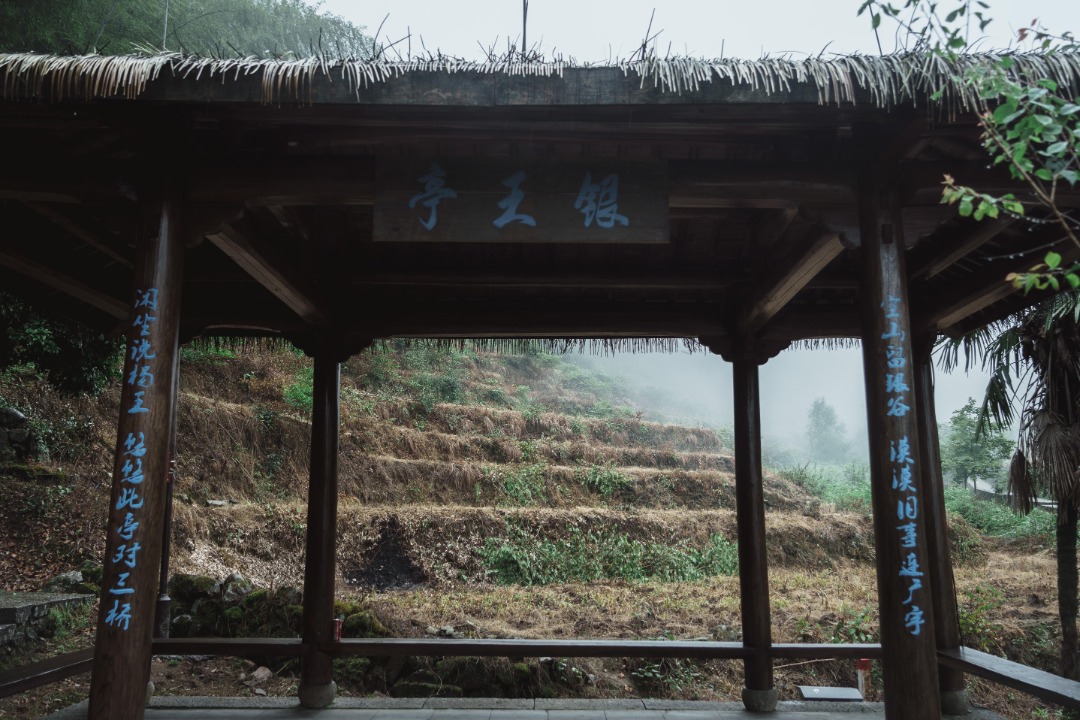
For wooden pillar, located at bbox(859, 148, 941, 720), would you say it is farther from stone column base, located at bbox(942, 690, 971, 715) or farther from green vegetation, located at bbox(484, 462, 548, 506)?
green vegetation, located at bbox(484, 462, 548, 506)

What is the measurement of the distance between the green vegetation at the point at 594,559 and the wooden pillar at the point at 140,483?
10.7 m

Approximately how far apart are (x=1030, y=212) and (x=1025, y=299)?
122cm

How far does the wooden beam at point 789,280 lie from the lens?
14.7 ft

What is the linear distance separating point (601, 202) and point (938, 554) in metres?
4.56

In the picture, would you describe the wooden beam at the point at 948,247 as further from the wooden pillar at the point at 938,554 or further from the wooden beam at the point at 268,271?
the wooden beam at the point at 268,271

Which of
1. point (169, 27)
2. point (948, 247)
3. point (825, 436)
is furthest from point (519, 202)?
point (825, 436)

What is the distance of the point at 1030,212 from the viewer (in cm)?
485

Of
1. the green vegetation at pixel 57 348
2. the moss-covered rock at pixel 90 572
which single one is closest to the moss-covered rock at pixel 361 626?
the moss-covered rock at pixel 90 572

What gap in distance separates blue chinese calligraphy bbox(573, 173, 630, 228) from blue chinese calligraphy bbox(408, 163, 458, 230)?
27.0 inches

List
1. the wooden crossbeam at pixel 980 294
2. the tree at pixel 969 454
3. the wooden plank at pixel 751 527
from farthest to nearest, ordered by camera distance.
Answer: the tree at pixel 969 454, the wooden plank at pixel 751 527, the wooden crossbeam at pixel 980 294

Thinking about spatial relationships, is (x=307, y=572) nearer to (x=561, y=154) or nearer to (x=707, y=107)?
(x=561, y=154)

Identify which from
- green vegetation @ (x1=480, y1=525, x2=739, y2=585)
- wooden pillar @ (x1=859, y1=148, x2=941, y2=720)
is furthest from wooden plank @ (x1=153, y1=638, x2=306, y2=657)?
green vegetation @ (x1=480, y1=525, x2=739, y2=585)

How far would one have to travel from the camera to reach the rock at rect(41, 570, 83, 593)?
9688mm

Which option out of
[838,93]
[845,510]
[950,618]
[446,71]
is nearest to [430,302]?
[446,71]
